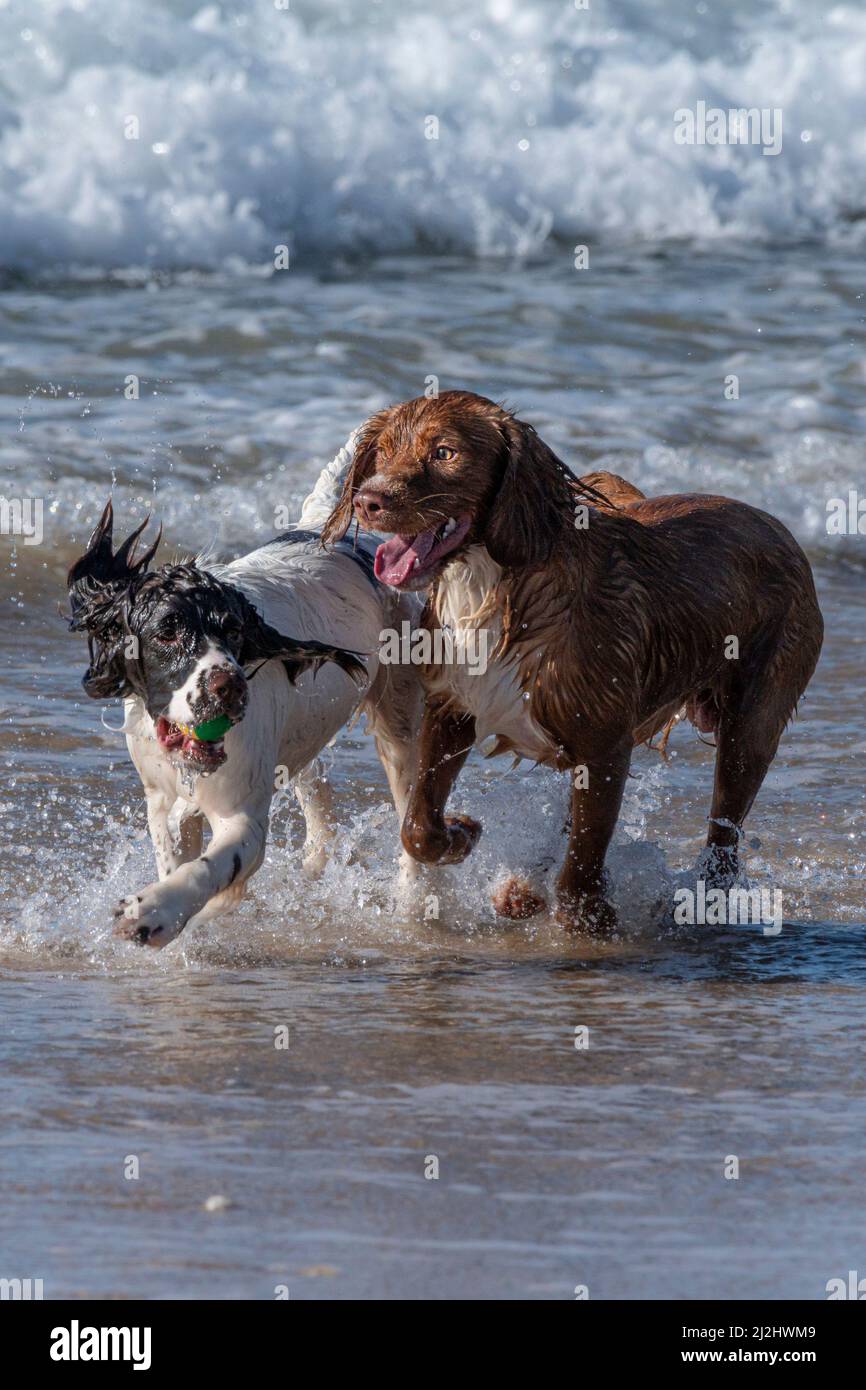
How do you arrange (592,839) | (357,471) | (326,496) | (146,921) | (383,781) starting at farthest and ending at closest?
(383,781)
(326,496)
(592,839)
(357,471)
(146,921)

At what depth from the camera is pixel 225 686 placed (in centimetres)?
464

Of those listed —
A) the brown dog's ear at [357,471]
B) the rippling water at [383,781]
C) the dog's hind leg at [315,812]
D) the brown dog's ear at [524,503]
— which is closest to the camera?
the rippling water at [383,781]

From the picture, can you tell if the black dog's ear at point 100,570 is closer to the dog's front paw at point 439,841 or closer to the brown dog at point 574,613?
the brown dog at point 574,613

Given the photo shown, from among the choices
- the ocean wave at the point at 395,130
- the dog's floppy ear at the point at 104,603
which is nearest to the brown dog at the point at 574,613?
the dog's floppy ear at the point at 104,603

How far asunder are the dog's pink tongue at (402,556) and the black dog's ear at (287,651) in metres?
0.25

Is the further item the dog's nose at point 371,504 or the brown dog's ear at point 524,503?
the brown dog's ear at point 524,503

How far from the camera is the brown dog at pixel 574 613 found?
16.6 ft

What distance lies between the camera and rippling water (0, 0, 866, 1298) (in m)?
3.50

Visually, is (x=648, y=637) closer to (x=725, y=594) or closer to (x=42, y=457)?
(x=725, y=594)

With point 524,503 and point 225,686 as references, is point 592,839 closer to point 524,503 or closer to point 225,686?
point 524,503

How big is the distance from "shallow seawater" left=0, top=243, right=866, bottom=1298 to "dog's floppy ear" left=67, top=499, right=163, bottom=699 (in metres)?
0.79

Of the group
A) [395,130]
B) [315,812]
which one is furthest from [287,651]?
[395,130]

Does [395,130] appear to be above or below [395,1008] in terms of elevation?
above

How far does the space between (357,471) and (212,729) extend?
3.07 ft
